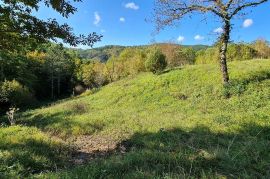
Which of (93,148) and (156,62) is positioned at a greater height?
(156,62)

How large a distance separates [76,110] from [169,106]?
23.7ft

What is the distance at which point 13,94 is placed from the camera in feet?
134

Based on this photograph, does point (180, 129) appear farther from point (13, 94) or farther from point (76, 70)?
point (76, 70)

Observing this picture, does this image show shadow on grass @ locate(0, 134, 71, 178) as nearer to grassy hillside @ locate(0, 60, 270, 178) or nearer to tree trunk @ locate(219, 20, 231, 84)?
grassy hillside @ locate(0, 60, 270, 178)

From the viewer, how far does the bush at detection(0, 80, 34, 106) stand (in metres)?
38.0

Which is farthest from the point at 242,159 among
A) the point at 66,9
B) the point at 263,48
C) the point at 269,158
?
the point at 263,48

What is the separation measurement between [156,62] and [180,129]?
18.6 meters

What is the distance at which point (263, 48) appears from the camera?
56719 mm

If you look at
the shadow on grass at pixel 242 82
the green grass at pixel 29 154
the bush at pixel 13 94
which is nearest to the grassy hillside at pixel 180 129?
the shadow on grass at pixel 242 82

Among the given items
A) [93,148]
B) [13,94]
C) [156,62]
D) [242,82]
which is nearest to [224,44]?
[242,82]

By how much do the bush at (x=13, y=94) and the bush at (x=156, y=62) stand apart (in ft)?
57.8

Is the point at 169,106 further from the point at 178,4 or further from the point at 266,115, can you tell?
the point at 266,115

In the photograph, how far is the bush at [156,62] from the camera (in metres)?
30.8

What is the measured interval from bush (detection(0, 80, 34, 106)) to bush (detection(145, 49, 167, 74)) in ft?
57.8
